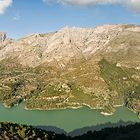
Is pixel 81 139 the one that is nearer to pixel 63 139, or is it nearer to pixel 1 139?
pixel 63 139

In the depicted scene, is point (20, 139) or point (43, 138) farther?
point (43, 138)

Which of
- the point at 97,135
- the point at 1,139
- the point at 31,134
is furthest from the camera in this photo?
the point at 97,135

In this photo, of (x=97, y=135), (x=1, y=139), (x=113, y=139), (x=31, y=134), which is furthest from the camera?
(x=97, y=135)

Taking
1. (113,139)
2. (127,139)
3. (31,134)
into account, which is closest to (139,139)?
(127,139)

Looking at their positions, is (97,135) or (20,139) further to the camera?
(97,135)

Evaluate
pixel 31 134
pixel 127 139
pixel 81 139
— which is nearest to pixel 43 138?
pixel 31 134

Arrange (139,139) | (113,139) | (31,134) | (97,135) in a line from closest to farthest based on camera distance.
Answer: (139,139) < (113,139) < (31,134) < (97,135)

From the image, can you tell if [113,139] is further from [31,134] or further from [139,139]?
[31,134]

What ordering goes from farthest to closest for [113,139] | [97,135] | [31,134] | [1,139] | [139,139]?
[97,135], [31,134], [113,139], [139,139], [1,139]
